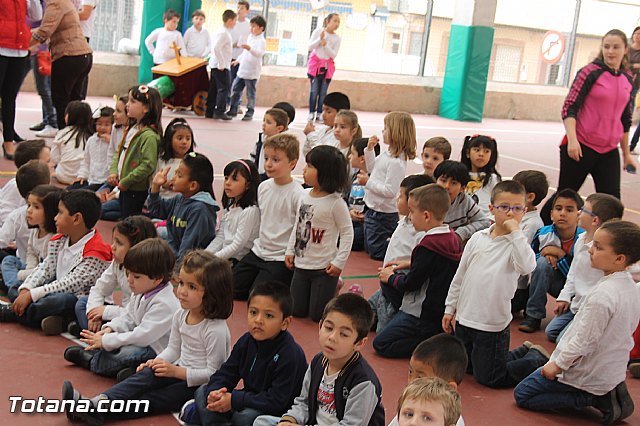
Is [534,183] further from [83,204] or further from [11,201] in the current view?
[11,201]

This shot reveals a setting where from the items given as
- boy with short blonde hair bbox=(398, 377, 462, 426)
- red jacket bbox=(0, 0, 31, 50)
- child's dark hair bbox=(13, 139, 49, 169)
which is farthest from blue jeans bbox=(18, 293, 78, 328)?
red jacket bbox=(0, 0, 31, 50)

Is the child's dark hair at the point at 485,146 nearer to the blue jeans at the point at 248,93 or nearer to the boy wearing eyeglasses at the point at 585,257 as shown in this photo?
the boy wearing eyeglasses at the point at 585,257

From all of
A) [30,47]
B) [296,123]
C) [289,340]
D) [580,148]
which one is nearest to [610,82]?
[580,148]

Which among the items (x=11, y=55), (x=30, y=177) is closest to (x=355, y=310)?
(x=30, y=177)

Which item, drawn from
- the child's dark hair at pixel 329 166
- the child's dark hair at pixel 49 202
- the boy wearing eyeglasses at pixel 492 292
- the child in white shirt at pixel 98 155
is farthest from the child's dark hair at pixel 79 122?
the boy wearing eyeglasses at pixel 492 292

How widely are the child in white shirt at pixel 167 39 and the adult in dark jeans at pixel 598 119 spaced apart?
8463 millimetres

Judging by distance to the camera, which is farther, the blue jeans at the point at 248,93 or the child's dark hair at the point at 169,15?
the blue jeans at the point at 248,93

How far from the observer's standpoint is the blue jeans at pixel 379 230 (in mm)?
6762

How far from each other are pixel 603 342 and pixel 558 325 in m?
1.19

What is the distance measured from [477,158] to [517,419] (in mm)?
2561

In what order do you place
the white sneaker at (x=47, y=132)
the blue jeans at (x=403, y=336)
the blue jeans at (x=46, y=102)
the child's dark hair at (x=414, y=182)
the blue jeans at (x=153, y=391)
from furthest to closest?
the blue jeans at (x=46, y=102) < the white sneaker at (x=47, y=132) < the child's dark hair at (x=414, y=182) < the blue jeans at (x=403, y=336) < the blue jeans at (x=153, y=391)

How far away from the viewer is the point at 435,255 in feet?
15.7

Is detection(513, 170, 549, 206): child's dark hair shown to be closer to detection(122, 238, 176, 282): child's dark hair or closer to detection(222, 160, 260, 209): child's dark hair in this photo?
detection(222, 160, 260, 209): child's dark hair

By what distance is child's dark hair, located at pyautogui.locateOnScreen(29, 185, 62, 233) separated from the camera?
5059mm
